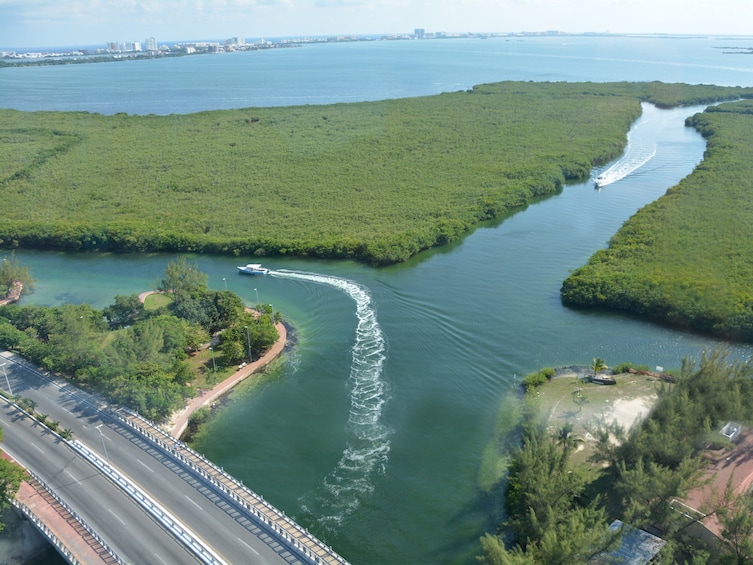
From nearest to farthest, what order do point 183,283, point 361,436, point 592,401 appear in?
point 361,436, point 592,401, point 183,283

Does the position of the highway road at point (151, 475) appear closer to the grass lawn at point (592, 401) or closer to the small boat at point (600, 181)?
the grass lawn at point (592, 401)

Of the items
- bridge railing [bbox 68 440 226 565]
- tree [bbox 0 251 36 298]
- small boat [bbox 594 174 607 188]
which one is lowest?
bridge railing [bbox 68 440 226 565]

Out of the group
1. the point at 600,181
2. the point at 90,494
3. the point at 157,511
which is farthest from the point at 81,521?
the point at 600,181

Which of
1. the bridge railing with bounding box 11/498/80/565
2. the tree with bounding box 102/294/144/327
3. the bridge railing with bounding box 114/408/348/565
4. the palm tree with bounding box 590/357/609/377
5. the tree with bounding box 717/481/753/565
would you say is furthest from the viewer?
the tree with bounding box 102/294/144/327

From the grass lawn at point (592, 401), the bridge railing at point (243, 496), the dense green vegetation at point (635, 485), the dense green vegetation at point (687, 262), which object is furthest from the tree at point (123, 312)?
the dense green vegetation at point (687, 262)

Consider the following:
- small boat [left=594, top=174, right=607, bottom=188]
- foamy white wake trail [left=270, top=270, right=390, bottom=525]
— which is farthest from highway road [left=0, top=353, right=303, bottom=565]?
small boat [left=594, top=174, right=607, bottom=188]

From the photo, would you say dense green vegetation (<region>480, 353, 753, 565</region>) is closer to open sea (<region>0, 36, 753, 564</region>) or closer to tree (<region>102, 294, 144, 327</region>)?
open sea (<region>0, 36, 753, 564</region>)

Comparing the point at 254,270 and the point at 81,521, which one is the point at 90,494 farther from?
the point at 254,270
